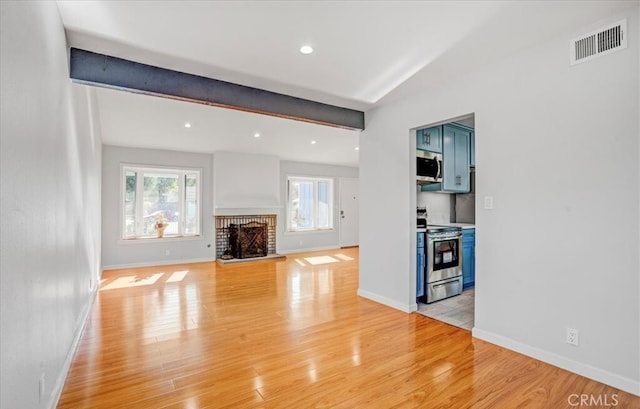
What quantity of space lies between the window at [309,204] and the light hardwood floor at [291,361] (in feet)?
13.3

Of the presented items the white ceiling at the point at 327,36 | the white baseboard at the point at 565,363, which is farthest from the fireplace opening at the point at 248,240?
the white baseboard at the point at 565,363

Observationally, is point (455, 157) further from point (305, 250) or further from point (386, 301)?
point (305, 250)

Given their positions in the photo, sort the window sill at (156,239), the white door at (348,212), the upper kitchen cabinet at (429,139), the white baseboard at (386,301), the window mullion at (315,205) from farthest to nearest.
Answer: the white door at (348,212), the window mullion at (315,205), the window sill at (156,239), the upper kitchen cabinet at (429,139), the white baseboard at (386,301)

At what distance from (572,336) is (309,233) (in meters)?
6.18

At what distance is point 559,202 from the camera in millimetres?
2371

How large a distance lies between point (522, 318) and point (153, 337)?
3207mm

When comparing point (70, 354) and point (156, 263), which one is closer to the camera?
point (70, 354)

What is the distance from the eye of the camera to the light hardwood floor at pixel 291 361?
1.98 meters

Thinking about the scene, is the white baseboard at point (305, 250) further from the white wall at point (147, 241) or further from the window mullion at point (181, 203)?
the window mullion at point (181, 203)

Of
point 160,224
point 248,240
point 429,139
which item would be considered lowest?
point 248,240

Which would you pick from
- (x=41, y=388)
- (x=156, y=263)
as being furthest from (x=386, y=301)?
(x=156, y=263)

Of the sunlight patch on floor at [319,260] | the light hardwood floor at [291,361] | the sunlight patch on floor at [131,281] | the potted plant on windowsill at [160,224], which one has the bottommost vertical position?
the light hardwood floor at [291,361]

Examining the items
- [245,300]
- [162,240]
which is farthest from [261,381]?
[162,240]

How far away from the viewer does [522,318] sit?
2578mm
